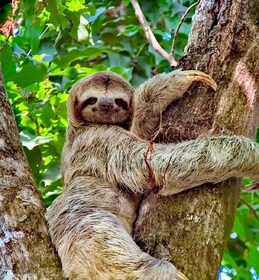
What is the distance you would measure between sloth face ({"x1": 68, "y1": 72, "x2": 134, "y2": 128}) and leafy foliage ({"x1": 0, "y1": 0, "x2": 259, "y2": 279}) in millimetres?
412

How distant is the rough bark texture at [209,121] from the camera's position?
402cm

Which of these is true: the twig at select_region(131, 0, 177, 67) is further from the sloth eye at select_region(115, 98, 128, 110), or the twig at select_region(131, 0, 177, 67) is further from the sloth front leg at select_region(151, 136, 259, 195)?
the sloth front leg at select_region(151, 136, 259, 195)

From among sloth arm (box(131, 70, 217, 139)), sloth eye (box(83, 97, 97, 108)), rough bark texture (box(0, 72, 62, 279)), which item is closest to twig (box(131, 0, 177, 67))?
sloth arm (box(131, 70, 217, 139))

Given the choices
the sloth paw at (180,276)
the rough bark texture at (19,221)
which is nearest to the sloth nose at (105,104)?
the rough bark texture at (19,221)

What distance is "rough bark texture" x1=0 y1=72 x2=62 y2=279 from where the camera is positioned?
359 cm

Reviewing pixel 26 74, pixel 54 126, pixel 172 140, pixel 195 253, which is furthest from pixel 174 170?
pixel 54 126

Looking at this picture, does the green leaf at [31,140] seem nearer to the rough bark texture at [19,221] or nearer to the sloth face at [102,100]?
the sloth face at [102,100]

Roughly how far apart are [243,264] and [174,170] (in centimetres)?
331

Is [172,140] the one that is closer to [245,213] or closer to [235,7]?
[235,7]

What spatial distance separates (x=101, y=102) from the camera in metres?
5.69

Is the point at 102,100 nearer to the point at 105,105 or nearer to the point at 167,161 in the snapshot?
the point at 105,105

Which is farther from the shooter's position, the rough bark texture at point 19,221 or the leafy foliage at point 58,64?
the leafy foliage at point 58,64

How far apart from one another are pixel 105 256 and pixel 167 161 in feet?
3.19

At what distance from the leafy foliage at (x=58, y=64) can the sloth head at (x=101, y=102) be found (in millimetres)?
395
